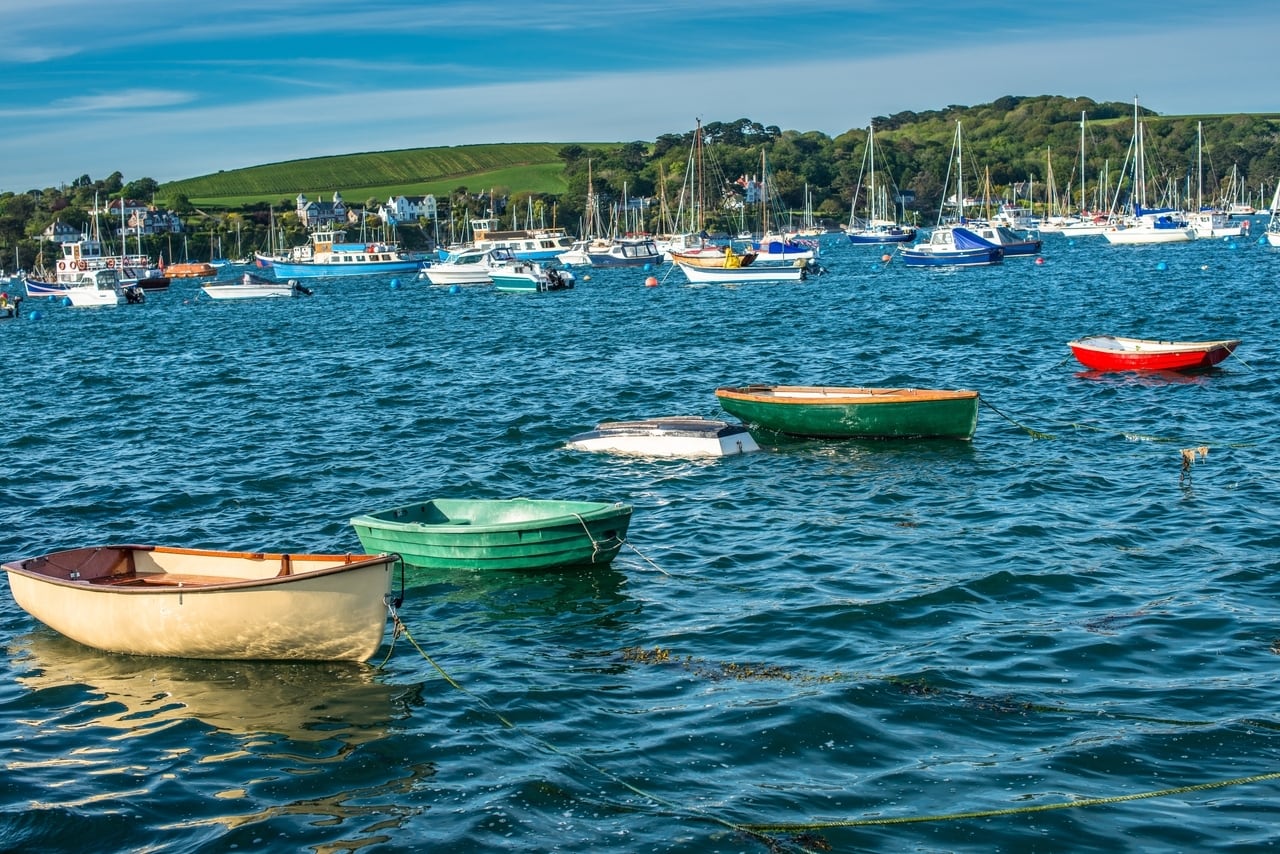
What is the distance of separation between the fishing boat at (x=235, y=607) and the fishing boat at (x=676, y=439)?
1111 centimetres

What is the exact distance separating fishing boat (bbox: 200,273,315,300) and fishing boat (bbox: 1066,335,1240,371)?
7326 cm

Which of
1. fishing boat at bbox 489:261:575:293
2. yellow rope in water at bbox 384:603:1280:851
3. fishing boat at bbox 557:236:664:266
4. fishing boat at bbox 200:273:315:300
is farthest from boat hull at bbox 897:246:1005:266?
yellow rope in water at bbox 384:603:1280:851

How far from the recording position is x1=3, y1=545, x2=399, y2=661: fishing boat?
13734 millimetres

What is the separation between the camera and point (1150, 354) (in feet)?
108

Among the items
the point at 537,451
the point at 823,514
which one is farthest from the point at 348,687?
the point at 537,451

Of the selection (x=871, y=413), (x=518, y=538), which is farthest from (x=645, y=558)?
(x=871, y=413)

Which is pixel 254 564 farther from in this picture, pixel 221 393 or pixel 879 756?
pixel 221 393

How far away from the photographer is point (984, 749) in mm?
11594

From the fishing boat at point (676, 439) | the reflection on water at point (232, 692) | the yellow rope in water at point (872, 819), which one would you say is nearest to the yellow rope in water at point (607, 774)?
the yellow rope in water at point (872, 819)

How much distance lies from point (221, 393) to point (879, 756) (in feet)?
108

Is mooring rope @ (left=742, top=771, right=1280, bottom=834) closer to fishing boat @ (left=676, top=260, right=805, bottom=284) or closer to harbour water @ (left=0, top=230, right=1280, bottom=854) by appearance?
harbour water @ (left=0, top=230, right=1280, bottom=854)

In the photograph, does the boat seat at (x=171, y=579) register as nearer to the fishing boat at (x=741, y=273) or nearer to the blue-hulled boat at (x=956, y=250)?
the fishing boat at (x=741, y=273)

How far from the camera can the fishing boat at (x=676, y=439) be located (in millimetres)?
25031

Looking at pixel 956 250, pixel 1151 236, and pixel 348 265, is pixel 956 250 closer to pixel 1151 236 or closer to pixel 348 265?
pixel 1151 236
